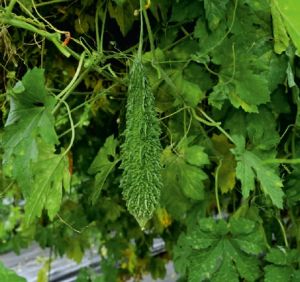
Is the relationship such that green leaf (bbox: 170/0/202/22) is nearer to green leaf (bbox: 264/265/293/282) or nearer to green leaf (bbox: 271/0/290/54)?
green leaf (bbox: 271/0/290/54)

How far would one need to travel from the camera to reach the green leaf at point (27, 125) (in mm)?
946

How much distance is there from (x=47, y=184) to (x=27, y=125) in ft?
0.33

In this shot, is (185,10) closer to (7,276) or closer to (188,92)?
(188,92)

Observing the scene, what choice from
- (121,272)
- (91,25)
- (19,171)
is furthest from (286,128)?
(121,272)

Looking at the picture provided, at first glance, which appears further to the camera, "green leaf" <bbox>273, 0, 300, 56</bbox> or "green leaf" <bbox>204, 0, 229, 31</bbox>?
"green leaf" <bbox>204, 0, 229, 31</bbox>

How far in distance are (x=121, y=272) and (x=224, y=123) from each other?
1.45 meters

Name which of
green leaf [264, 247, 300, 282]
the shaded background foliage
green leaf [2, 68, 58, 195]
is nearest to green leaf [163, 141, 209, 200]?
the shaded background foliage

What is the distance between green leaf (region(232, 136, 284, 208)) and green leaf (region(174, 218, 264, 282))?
96 mm

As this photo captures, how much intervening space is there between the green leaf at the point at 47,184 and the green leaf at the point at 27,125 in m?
0.03

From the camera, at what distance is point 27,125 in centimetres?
98

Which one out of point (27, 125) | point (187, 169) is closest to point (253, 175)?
point (187, 169)

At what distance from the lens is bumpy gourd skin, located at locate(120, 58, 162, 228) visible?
90 cm

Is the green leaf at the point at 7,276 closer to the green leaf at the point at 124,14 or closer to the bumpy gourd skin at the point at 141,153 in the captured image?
the bumpy gourd skin at the point at 141,153

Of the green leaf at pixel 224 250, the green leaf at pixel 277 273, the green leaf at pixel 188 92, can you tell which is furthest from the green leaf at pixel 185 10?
the green leaf at pixel 277 273
